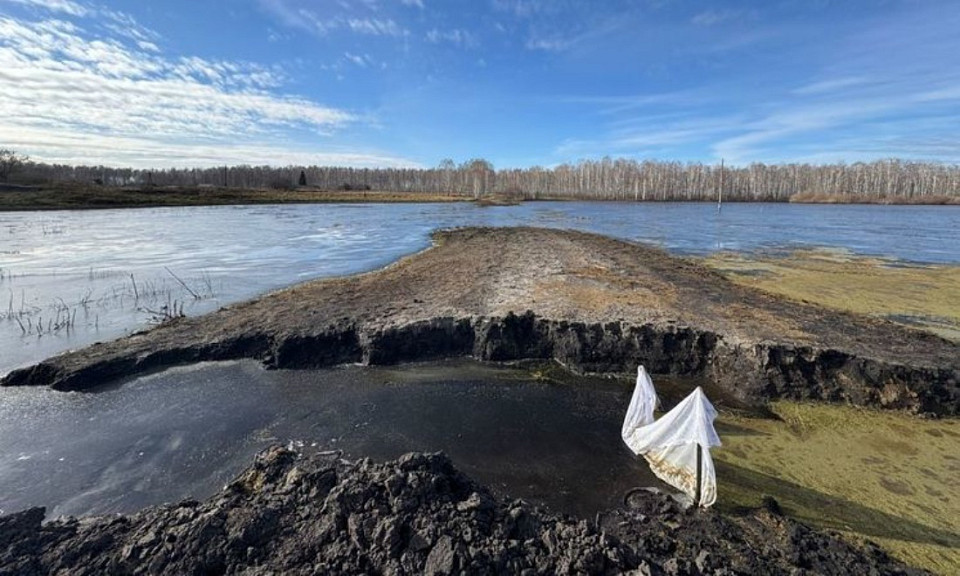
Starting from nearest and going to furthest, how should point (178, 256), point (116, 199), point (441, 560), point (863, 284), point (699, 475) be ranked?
point (441, 560) → point (699, 475) → point (863, 284) → point (178, 256) → point (116, 199)

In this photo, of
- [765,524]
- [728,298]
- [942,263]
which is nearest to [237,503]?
[765,524]

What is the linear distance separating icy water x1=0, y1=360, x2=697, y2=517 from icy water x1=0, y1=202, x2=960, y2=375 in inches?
150

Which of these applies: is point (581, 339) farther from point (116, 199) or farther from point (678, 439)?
point (116, 199)

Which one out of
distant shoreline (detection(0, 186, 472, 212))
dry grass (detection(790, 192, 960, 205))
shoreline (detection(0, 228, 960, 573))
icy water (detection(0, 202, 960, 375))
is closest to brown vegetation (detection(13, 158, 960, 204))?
dry grass (detection(790, 192, 960, 205))

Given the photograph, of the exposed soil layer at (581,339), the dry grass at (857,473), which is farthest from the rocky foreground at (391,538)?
the exposed soil layer at (581,339)

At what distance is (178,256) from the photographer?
23938 millimetres

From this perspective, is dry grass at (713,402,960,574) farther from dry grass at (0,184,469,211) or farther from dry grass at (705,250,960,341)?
dry grass at (0,184,469,211)

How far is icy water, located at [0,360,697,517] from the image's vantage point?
20.1 feet

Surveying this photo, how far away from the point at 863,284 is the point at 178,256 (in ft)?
103

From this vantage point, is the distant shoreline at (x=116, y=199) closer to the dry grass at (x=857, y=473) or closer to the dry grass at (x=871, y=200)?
the dry grass at (x=857, y=473)

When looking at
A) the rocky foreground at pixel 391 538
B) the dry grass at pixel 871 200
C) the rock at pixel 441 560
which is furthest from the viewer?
the dry grass at pixel 871 200

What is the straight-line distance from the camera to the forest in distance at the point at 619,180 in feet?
381

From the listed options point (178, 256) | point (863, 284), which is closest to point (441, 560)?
point (863, 284)

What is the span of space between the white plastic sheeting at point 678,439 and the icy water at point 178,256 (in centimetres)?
1242
